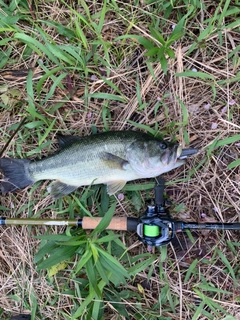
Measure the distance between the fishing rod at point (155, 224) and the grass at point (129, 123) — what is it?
14cm

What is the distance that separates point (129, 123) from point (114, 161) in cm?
51

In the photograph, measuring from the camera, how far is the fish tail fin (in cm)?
355

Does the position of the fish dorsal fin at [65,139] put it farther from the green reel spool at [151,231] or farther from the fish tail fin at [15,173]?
the green reel spool at [151,231]

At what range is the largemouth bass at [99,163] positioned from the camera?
10.5 feet

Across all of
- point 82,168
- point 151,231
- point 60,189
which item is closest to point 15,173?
point 60,189

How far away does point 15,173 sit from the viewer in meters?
3.55

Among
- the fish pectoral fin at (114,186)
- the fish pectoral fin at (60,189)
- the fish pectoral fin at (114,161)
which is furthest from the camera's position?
the fish pectoral fin at (60,189)

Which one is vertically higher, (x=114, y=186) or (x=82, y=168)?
(x=82, y=168)

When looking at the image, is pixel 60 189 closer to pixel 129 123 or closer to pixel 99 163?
pixel 99 163

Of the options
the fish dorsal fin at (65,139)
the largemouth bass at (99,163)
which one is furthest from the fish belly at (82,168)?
the fish dorsal fin at (65,139)

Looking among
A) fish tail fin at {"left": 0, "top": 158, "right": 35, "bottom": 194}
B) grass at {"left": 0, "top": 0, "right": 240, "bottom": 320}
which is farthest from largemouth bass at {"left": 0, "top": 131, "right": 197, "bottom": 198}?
grass at {"left": 0, "top": 0, "right": 240, "bottom": 320}

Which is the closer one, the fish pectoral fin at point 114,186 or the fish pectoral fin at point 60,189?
the fish pectoral fin at point 114,186

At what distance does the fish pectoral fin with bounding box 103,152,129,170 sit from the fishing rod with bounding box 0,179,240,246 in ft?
1.22

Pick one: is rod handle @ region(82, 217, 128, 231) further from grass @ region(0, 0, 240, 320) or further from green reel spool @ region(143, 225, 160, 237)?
green reel spool @ region(143, 225, 160, 237)
